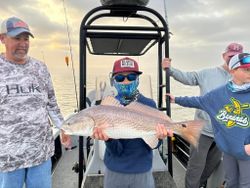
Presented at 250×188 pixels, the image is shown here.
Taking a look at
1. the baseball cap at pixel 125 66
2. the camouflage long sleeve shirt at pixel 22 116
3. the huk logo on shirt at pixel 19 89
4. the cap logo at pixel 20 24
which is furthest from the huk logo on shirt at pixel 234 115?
the cap logo at pixel 20 24

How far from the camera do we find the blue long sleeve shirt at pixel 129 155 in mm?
2725

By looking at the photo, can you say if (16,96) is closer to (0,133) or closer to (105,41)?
(0,133)

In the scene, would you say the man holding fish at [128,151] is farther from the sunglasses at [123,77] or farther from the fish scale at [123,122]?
the fish scale at [123,122]

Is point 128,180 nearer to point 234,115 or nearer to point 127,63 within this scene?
point 127,63

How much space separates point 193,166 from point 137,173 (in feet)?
5.88

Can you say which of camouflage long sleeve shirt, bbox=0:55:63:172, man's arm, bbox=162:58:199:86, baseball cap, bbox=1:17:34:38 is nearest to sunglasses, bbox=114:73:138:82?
camouflage long sleeve shirt, bbox=0:55:63:172

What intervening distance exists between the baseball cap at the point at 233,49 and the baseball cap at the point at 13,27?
260 cm

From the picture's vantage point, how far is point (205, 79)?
4.22m

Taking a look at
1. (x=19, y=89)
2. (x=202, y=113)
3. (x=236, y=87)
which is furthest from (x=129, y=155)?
(x=202, y=113)

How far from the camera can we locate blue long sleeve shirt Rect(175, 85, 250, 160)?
3.13m

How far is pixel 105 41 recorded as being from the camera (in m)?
4.47

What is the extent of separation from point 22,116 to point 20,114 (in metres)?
0.03

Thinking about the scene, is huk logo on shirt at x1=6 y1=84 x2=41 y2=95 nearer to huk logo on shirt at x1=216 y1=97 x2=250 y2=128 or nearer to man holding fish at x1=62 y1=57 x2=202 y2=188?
man holding fish at x1=62 y1=57 x2=202 y2=188

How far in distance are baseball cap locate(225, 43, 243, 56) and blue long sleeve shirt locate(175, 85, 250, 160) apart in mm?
788
